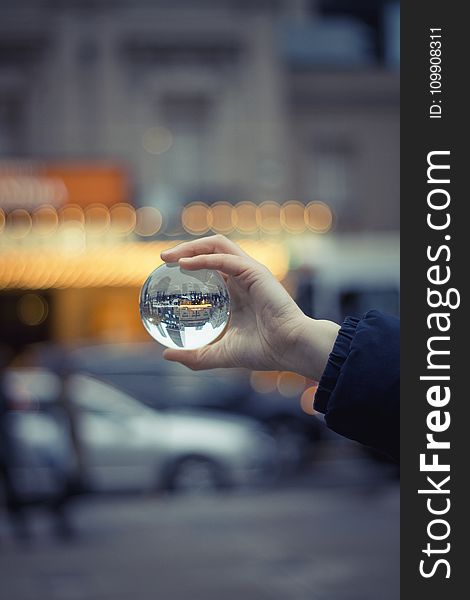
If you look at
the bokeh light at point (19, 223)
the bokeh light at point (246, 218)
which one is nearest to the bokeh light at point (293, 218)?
the bokeh light at point (246, 218)

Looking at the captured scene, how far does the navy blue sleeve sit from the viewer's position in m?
2.03

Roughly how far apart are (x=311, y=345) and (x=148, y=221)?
19.9 metres

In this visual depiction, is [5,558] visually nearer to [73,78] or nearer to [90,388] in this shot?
[90,388]

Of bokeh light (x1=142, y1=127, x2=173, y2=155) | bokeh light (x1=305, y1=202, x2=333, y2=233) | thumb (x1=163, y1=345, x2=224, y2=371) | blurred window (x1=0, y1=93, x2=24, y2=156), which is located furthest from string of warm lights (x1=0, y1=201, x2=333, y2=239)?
thumb (x1=163, y1=345, x2=224, y2=371)

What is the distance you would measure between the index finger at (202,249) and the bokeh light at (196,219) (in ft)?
64.4

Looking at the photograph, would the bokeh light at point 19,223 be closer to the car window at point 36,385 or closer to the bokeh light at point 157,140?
the bokeh light at point 157,140

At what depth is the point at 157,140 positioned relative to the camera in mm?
24266

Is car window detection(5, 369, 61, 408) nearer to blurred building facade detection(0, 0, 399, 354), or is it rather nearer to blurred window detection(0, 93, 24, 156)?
blurred building facade detection(0, 0, 399, 354)

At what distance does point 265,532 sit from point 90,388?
408cm

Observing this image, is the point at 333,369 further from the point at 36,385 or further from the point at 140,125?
the point at 140,125

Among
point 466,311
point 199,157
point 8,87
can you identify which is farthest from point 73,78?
point 466,311

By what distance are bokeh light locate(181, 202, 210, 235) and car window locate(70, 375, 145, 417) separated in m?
9.02

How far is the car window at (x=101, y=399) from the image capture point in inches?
516

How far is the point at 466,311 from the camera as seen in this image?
197 cm
